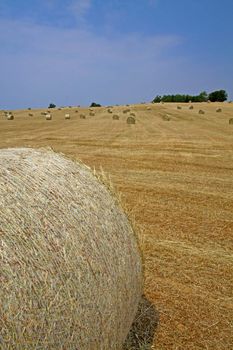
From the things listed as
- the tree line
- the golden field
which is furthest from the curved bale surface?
the tree line

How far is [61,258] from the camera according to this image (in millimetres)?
2812

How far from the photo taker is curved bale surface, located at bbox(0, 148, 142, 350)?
8.09 feet

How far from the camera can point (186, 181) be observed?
11.3 metres

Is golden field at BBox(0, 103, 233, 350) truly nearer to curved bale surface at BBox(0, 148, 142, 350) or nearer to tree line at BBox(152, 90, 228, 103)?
curved bale surface at BBox(0, 148, 142, 350)

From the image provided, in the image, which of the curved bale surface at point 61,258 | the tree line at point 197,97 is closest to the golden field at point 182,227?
the curved bale surface at point 61,258

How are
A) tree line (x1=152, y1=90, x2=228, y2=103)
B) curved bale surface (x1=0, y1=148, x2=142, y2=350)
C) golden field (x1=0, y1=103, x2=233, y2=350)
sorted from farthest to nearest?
tree line (x1=152, y1=90, x2=228, y2=103) < golden field (x1=0, y1=103, x2=233, y2=350) < curved bale surface (x1=0, y1=148, x2=142, y2=350)

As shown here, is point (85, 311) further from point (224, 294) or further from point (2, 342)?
point (224, 294)

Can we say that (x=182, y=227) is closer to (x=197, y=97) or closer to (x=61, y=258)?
(x=61, y=258)

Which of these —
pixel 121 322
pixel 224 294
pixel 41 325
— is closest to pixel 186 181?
pixel 224 294

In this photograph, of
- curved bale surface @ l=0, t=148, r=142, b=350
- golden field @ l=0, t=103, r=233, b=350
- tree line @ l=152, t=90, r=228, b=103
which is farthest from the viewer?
tree line @ l=152, t=90, r=228, b=103

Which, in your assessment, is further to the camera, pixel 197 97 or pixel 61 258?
pixel 197 97

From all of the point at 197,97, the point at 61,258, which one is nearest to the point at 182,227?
the point at 61,258

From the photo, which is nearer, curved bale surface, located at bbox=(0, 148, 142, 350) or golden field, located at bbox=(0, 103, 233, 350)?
curved bale surface, located at bbox=(0, 148, 142, 350)

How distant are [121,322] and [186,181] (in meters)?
8.11
